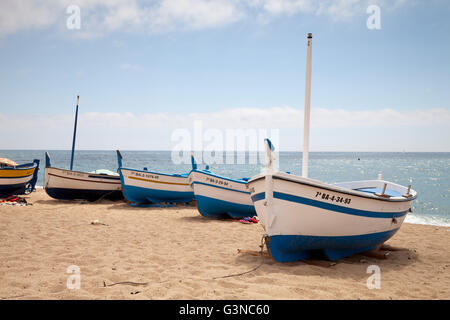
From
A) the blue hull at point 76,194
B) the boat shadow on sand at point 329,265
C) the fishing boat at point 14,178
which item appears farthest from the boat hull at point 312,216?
the fishing boat at point 14,178

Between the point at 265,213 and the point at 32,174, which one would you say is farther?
the point at 32,174

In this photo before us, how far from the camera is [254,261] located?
18.8ft

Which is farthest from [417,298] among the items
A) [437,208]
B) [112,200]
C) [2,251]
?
[437,208]

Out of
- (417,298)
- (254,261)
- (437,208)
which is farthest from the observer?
(437,208)

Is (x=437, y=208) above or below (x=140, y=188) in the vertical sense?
below

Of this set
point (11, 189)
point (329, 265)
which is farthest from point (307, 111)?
point (11, 189)

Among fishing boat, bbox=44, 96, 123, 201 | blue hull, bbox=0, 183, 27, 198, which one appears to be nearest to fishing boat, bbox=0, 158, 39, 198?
blue hull, bbox=0, 183, 27, 198

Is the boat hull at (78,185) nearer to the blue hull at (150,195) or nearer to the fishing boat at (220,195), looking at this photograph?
the blue hull at (150,195)

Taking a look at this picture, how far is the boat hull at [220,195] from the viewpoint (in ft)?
33.8

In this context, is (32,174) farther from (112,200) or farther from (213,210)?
(213,210)

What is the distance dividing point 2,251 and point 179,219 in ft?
18.3

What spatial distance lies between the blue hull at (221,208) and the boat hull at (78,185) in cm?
656

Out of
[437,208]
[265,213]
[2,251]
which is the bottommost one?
[437,208]
